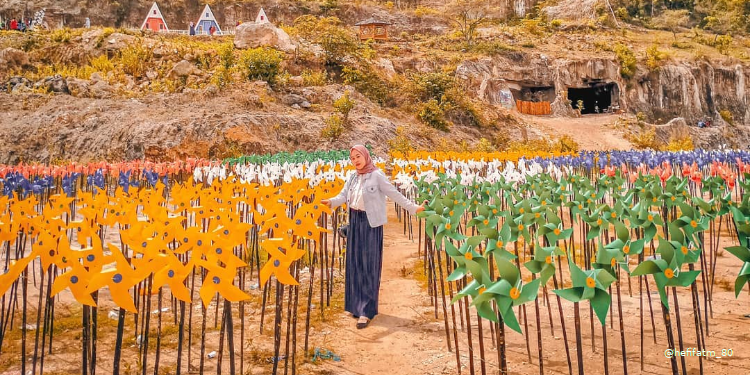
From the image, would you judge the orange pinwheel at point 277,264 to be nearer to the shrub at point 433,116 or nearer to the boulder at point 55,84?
the shrub at point 433,116

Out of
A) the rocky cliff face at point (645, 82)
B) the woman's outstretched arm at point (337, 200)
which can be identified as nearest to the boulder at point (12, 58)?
the rocky cliff face at point (645, 82)

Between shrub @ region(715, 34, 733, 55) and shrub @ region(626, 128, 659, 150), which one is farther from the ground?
shrub @ region(715, 34, 733, 55)

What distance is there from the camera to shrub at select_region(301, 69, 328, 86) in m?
23.8

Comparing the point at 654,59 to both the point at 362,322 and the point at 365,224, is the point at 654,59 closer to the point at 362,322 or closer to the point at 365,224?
the point at 365,224

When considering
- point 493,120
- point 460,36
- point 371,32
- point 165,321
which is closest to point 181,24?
point 371,32

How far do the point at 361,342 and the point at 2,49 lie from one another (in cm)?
3124

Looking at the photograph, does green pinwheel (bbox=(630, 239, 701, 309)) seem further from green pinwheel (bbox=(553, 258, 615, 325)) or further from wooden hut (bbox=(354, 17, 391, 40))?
wooden hut (bbox=(354, 17, 391, 40))

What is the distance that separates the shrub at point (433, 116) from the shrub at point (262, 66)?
285 inches

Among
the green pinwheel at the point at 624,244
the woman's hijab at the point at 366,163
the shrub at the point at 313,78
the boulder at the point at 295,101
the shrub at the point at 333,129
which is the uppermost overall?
the shrub at the point at 313,78

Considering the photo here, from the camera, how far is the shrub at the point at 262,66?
22.5m

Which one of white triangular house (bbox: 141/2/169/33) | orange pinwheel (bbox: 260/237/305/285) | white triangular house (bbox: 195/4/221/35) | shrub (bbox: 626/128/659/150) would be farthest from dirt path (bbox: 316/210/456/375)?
white triangular house (bbox: 141/2/169/33)

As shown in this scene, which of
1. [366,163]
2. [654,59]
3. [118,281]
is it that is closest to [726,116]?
[654,59]

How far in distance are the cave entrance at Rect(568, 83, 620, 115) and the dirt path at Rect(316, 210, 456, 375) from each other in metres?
35.5

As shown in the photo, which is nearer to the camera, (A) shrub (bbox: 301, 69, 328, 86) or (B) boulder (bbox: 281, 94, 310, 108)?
(B) boulder (bbox: 281, 94, 310, 108)
